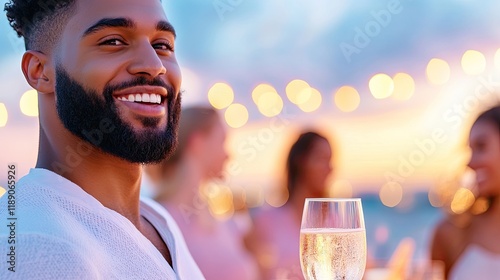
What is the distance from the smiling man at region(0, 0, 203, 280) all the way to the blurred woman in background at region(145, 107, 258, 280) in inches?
66.9

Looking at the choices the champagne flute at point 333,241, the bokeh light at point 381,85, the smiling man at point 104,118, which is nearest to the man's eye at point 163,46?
the smiling man at point 104,118

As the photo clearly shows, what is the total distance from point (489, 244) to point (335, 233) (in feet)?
8.59

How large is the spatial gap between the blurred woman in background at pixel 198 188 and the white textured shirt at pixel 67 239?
183 cm

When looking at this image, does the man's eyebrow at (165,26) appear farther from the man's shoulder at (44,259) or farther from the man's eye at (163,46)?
the man's shoulder at (44,259)

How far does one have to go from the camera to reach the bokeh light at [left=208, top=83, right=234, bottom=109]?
488 centimetres

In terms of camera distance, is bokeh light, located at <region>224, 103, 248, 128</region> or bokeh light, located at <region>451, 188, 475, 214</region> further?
bokeh light, located at <region>224, 103, 248, 128</region>

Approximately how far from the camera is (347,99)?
509 cm

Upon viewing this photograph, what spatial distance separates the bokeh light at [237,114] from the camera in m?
5.04

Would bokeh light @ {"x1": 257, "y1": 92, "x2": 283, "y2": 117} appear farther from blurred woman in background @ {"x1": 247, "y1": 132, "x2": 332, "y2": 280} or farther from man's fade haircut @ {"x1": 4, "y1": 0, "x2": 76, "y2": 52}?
man's fade haircut @ {"x1": 4, "y1": 0, "x2": 76, "y2": 52}

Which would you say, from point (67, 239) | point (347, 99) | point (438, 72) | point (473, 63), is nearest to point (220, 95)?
point (347, 99)

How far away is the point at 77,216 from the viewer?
4.31 ft

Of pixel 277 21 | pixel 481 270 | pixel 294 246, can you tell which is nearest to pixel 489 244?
pixel 481 270

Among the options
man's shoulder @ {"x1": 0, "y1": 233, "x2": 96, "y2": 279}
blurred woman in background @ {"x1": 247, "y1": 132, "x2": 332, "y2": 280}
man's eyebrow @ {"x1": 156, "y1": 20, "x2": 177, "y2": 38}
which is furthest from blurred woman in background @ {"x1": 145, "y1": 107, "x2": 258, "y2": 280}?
man's shoulder @ {"x1": 0, "y1": 233, "x2": 96, "y2": 279}

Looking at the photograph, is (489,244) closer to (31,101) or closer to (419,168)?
(31,101)
